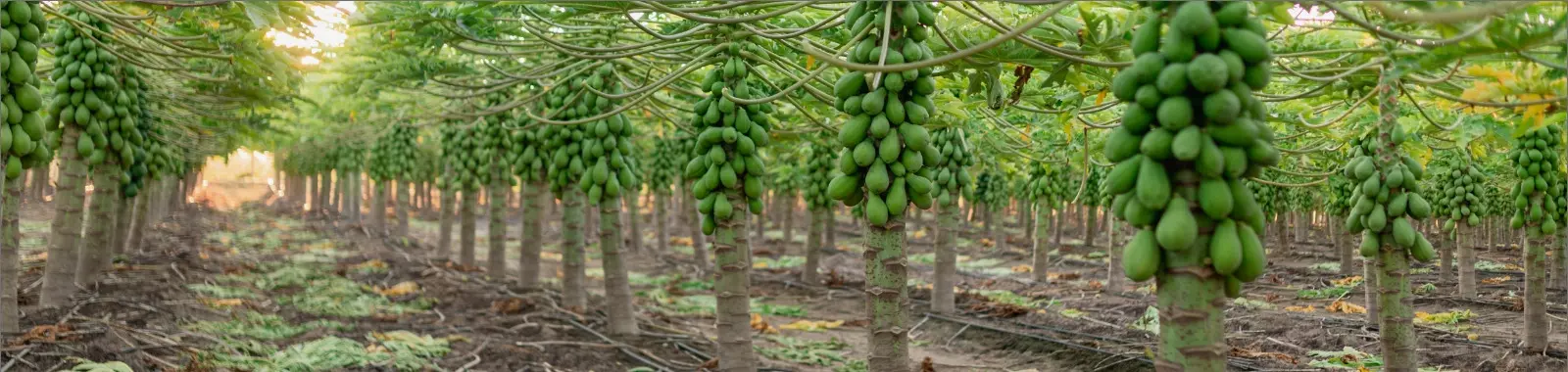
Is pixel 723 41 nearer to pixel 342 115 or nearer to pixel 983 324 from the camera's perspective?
pixel 983 324

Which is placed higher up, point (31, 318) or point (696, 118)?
point (696, 118)

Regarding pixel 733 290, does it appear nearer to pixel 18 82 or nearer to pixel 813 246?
pixel 18 82

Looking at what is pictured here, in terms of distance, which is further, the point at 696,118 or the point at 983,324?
the point at 983,324

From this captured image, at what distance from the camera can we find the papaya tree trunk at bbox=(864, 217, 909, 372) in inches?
175

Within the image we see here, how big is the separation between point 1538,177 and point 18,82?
34.6 feet

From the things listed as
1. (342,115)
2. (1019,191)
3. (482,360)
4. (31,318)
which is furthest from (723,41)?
(1019,191)

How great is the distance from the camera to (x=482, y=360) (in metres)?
7.79

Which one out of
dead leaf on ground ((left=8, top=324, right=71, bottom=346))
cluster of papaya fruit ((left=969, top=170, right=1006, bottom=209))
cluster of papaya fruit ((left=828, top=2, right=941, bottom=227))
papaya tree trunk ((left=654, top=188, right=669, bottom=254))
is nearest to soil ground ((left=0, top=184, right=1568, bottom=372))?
dead leaf on ground ((left=8, top=324, right=71, bottom=346))

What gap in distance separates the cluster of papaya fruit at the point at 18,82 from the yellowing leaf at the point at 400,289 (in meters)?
6.57

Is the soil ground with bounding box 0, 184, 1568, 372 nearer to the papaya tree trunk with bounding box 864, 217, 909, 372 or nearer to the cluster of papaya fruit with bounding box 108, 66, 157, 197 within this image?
the cluster of papaya fruit with bounding box 108, 66, 157, 197

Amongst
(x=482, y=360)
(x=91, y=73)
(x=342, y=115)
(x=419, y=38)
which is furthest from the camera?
(x=342, y=115)

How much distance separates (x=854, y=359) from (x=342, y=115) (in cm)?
1522

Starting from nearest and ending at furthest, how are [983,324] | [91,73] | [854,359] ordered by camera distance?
[91,73]
[854,359]
[983,324]

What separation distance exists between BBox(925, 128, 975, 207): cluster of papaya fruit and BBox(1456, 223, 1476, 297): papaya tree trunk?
475cm
